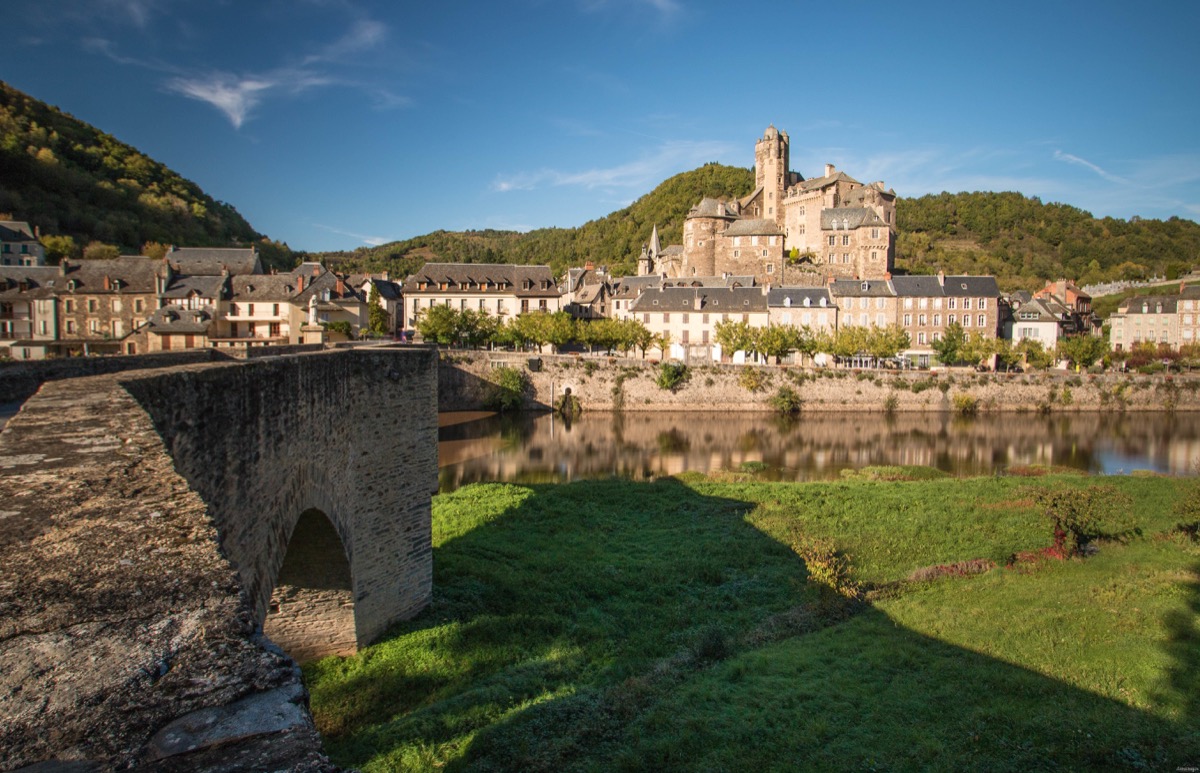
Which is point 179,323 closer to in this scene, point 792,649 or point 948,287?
point 792,649

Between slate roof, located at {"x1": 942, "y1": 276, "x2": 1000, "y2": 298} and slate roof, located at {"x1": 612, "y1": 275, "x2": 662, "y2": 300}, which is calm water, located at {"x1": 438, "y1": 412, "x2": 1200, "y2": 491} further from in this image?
slate roof, located at {"x1": 612, "y1": 275, "x2": 662, "y2": 300}

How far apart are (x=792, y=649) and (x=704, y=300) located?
49.5 m

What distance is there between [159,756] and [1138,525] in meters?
23.7

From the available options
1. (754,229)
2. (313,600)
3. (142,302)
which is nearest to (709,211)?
(754,229)

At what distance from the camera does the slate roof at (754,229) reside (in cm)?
7450

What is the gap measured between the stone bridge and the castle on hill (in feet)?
226

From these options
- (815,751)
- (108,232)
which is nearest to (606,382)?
(815,751)

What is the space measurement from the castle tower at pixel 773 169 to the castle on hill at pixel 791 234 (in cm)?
12

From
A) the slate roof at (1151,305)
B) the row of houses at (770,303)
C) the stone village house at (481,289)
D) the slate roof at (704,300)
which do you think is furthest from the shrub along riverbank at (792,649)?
the slate roof at (1151,305)

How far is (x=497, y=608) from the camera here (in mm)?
13594

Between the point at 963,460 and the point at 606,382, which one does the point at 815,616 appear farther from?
the point at 606,382

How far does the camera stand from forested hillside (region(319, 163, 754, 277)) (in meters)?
111

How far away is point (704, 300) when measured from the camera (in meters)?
59.7

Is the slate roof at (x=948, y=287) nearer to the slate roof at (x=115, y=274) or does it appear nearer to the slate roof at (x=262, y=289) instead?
the slate roof at (x=262, y=289)
